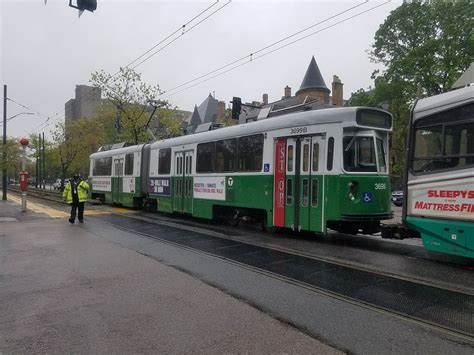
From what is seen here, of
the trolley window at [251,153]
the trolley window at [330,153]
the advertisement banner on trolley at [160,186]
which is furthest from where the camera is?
the advertisement banner on trolley at [160,186]

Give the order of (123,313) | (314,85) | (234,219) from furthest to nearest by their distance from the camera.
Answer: (314,85) < (234,219) < (123,313)

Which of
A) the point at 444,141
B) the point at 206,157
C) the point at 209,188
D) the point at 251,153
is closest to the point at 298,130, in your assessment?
the point at 251,153

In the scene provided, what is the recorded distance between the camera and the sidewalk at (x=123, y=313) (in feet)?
14.2

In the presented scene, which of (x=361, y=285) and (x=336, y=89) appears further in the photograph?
(x=336, y=89)

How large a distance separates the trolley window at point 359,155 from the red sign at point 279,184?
1.82 metres

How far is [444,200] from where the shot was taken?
7.45 m

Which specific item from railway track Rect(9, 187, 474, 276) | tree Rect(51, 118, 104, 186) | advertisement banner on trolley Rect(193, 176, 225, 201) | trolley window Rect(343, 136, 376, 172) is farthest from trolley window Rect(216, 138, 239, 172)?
tree Rect(51, 118, 104, 186)

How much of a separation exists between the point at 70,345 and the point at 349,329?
2888 mm

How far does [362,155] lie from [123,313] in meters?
6.74

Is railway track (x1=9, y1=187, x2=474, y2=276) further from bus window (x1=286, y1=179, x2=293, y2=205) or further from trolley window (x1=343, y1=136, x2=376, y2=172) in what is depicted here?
trolley window (x1=343, y1=136, x2=376, y2=172)

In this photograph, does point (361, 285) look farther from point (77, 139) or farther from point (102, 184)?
point (77, 139)

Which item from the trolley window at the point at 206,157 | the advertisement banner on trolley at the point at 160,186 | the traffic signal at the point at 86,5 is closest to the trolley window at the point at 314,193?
the trolley window at the point at 206,157

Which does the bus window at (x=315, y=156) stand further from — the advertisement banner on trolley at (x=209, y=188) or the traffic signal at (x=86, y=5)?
the traffic signal at (x=86, y=5)

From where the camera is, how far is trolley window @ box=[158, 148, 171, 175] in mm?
17344
